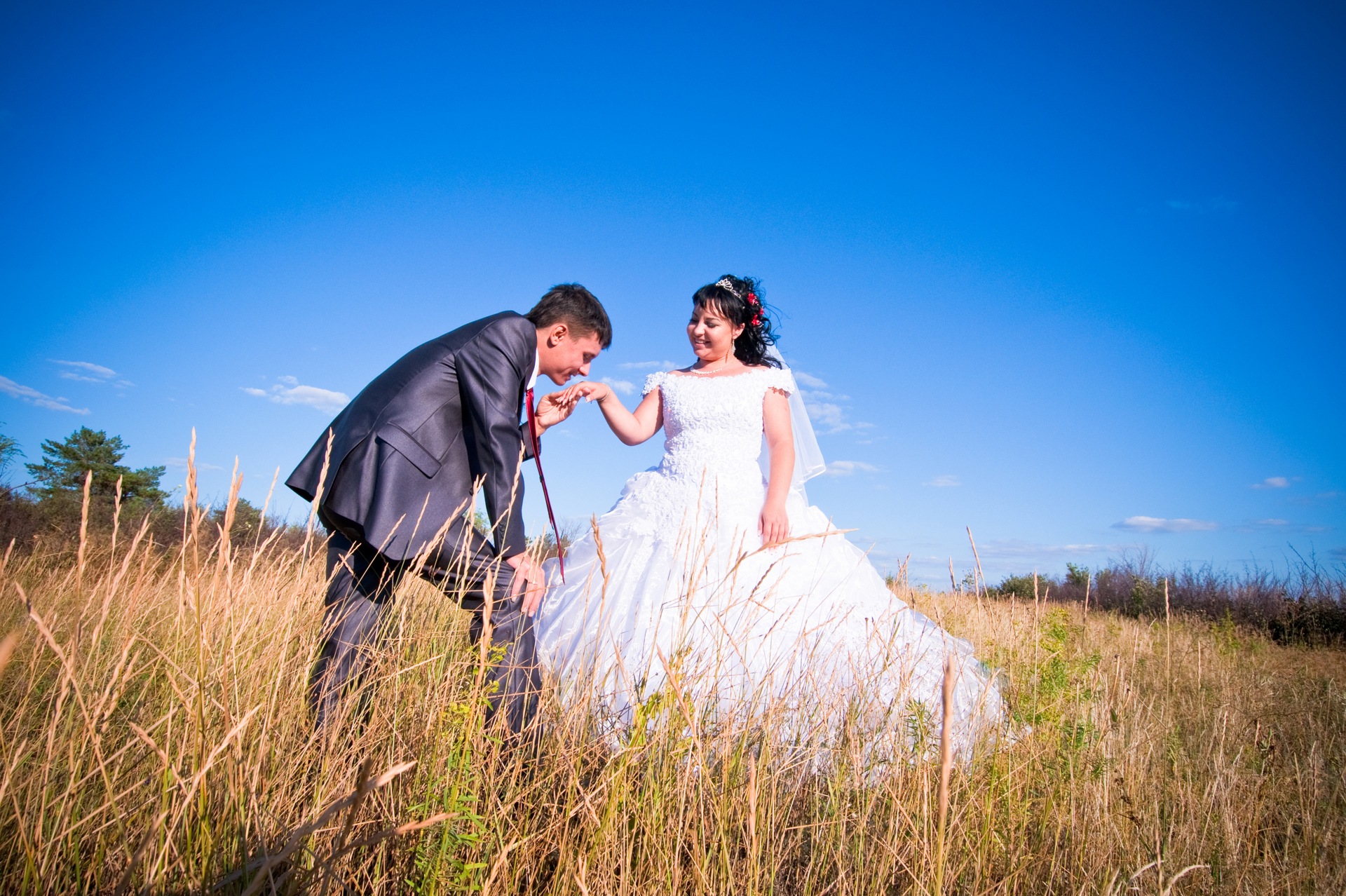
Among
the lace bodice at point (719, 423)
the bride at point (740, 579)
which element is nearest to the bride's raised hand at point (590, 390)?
the bride at point (740, 579)

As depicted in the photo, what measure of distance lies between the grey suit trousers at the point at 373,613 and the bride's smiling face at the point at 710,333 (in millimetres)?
2596

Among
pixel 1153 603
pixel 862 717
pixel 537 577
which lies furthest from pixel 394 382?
pixel 1153 603

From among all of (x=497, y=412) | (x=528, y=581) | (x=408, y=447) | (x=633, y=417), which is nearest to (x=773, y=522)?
(x=633, y=417)

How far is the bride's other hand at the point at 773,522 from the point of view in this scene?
3.92 meters

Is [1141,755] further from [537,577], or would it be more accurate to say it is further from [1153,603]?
[1153,603]

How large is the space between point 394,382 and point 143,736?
6.66 feet

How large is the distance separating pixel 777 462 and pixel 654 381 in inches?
46.7

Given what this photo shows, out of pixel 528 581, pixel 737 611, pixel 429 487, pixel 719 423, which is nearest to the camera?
pixel 528 581

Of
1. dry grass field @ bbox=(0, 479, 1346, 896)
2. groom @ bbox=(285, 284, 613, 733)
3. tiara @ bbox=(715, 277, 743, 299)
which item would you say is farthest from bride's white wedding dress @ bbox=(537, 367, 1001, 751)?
tiara @ bbox=(715, 277, 743, 299)

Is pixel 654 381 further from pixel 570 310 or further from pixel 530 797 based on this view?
pixel 530 797

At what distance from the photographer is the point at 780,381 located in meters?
4.60

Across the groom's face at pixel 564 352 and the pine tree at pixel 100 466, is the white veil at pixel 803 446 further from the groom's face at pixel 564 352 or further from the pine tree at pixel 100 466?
the pine tree at pixel 100 466

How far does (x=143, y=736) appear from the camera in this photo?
1019 millimetres

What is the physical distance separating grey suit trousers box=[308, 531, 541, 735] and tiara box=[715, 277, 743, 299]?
294 cm
